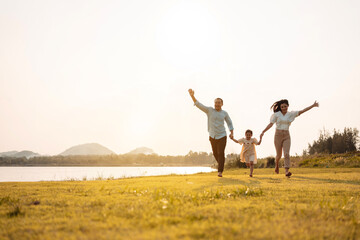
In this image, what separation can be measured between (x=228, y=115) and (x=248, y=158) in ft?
6.73

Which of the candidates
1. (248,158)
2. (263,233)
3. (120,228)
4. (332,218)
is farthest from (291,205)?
(248,158)

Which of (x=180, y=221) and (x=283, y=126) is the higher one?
(x=283, y=126)

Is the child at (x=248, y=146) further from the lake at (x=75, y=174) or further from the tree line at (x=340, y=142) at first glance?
the tree line at (x=340, y=142)

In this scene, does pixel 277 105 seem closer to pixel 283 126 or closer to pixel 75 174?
pixel 283 126

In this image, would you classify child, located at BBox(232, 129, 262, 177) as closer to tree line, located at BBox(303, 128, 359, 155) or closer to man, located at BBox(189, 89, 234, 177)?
man, located at BBox(189, 89, 234, 177)

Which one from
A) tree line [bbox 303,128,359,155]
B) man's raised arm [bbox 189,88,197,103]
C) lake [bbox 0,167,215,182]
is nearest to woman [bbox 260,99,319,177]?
man's raised arm [bbox 189,88,197,103]

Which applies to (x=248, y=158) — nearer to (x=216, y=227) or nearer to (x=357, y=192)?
(x=357, y=192)

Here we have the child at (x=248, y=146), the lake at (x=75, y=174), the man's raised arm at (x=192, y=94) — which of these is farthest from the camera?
the lake at (x=75, y=174)

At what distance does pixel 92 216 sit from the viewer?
332 centimetres

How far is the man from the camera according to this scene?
10.5 metres

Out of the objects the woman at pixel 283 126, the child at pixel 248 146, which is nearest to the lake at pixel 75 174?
the child at pixel 248 146

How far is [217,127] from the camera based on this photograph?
10656 millimetres

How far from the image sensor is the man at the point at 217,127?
10539 mm

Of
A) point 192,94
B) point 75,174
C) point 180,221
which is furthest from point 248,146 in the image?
point 75,174
